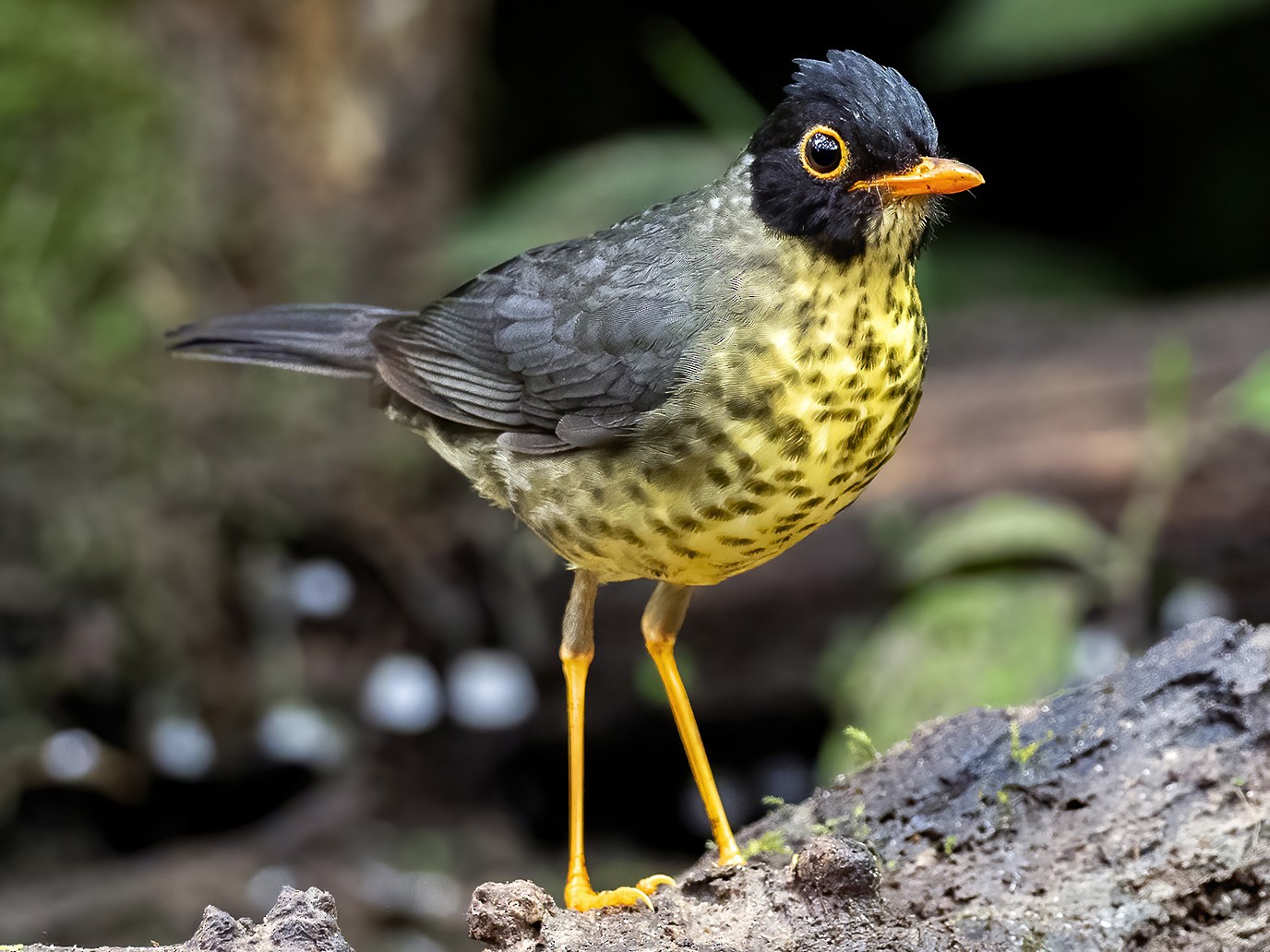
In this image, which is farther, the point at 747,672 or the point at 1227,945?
the point at 747,672

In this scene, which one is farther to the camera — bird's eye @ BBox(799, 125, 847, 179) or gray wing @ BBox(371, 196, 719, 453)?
gray wing @ BBox(371, 196, 719, 453)

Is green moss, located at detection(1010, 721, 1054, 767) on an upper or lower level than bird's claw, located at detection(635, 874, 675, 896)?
upper

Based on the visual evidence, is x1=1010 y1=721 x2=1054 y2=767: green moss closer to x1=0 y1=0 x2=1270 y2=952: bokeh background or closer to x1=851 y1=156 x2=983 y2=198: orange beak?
x1=851 y1=156 x2=983 y2=198: orange beak

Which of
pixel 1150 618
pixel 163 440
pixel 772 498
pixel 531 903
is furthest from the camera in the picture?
pixel 163 440

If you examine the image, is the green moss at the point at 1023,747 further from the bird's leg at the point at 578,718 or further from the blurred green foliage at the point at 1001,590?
the blurred green foliage at the point at 1001,590

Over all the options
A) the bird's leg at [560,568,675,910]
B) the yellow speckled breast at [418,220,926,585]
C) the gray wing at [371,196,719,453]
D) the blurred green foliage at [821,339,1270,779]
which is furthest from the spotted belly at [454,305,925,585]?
the blurred green foliage at [821,339,1270,779]

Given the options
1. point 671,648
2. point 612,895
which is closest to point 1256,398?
point 671,648

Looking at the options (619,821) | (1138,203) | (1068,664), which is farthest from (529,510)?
(1138,203)

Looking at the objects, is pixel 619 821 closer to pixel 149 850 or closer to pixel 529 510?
pixel 149 850
